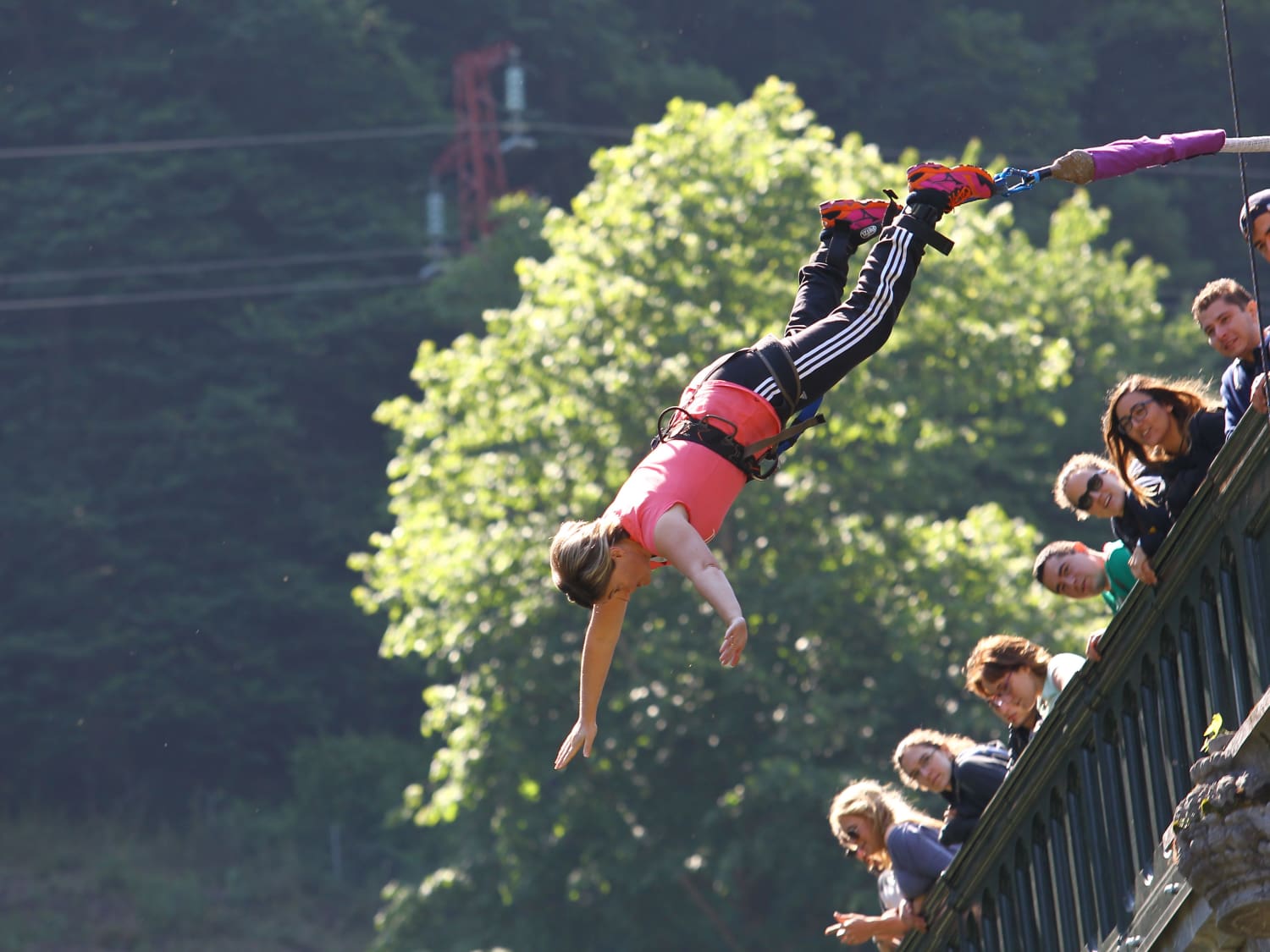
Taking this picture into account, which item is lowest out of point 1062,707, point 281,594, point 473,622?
point 1062,707

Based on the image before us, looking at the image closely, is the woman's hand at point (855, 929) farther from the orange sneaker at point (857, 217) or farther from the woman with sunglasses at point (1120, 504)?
the orange sneaker at point (857, 217)

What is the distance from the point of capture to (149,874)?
4016cm

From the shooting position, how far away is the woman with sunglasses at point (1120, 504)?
247 inches

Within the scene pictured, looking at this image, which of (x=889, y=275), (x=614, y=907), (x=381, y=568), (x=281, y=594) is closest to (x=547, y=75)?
(x=281, y=594)

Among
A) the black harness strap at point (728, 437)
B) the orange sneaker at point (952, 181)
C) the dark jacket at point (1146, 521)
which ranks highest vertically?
the orange sneaker at point (952, 181)

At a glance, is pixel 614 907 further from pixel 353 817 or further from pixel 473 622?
pixel 353 817

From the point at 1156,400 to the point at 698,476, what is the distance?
139 centimetres

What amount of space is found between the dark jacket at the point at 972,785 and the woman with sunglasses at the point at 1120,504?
4.25ft

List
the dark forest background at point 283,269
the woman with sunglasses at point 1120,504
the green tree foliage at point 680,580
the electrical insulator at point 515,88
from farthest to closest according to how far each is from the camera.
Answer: the electrical insulator at point 515,88, the dark forest background at point 283,269, the green tree foliage at point 680,580, the woman with sunglasses at point 1120,504

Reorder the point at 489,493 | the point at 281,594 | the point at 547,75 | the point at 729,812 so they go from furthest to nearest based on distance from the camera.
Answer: the point at 547,75 → the point at 281,594 → the point at 489,493 → the point at 729,812

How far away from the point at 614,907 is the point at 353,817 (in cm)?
1863

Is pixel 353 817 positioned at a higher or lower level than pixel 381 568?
higher

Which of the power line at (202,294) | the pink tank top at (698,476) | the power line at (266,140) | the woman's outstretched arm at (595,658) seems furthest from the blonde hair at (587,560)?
the power line at (266,140)

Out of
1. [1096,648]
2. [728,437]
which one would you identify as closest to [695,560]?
[728,437]
